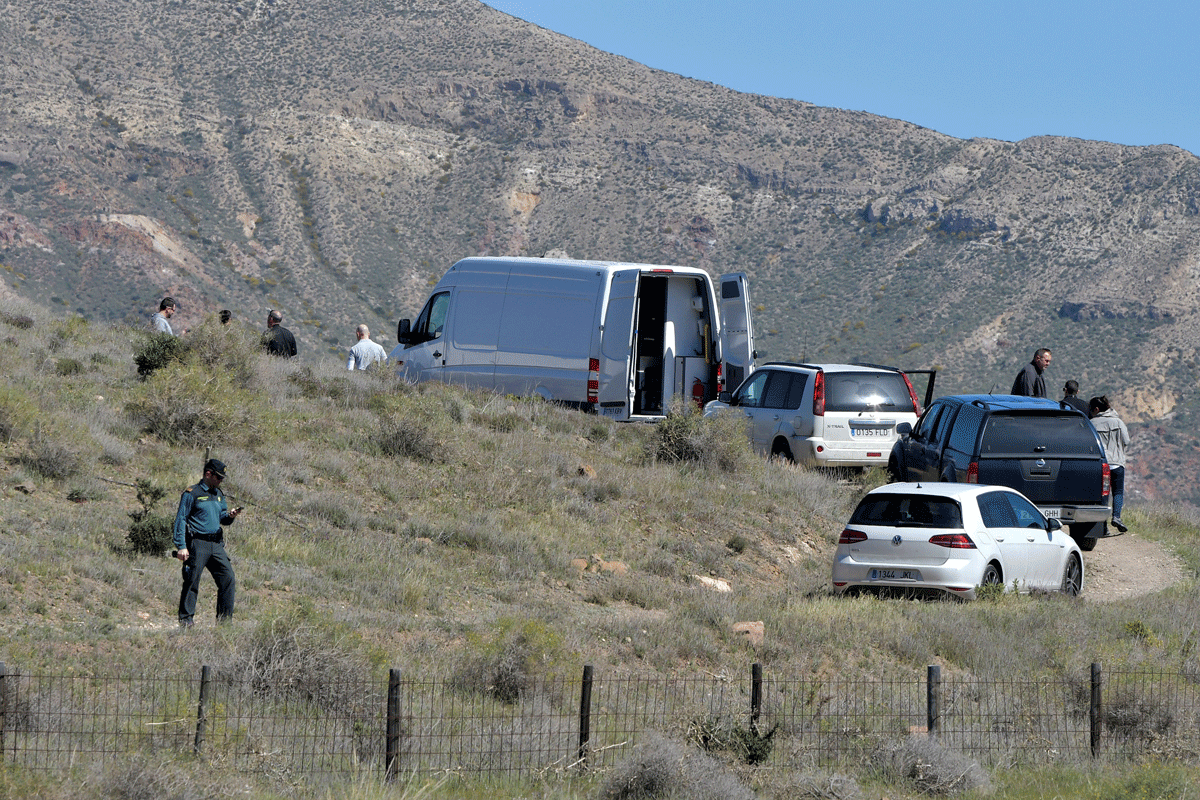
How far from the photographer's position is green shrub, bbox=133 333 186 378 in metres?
18.0

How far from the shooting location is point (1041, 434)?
14.5 metres

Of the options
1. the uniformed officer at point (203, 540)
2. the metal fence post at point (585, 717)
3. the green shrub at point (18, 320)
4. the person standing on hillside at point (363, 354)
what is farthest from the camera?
the green shrub at point (18, 320)

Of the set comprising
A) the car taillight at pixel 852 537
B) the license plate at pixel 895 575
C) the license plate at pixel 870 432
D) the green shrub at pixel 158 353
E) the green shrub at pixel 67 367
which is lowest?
the license plate at pixel 895 575

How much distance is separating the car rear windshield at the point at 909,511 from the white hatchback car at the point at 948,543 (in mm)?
11

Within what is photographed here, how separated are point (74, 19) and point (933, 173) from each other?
54.4 m

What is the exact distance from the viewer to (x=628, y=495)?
16.6m

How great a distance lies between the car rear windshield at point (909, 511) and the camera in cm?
1259

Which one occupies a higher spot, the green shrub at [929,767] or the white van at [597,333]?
the white van at [597,333]

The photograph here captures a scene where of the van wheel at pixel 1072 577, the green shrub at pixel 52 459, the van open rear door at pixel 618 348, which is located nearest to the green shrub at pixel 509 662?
the green shrub at pixel 52 459

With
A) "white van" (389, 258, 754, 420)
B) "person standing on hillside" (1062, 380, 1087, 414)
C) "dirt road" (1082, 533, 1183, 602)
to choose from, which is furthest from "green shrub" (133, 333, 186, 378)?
"dirt road" (1082, 533, 1183, 602)

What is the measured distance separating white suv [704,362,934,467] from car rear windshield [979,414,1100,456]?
13.1 ft

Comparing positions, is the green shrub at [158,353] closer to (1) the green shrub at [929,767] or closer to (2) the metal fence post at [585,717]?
(2) the metal fence post at [585,717]

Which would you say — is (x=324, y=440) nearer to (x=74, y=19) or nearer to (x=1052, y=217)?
(x=1052, y=217)

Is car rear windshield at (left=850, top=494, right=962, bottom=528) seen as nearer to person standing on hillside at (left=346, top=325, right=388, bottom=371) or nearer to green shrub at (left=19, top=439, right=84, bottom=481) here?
green shrub at (left=19, top=439, right=84, bottom=481)
